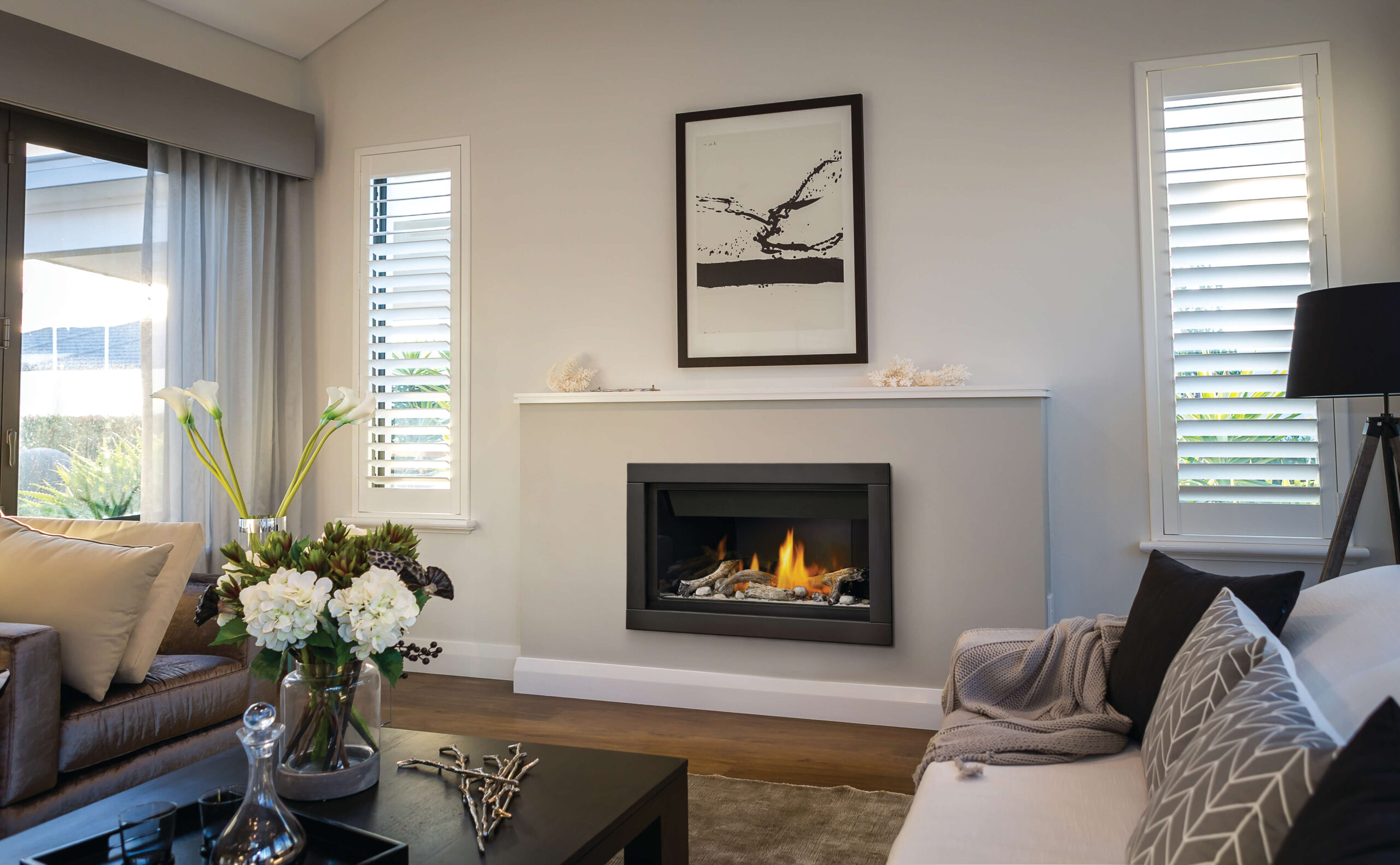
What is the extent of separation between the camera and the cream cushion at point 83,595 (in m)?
2.26

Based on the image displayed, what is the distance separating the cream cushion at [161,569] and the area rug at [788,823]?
1329 millimetres

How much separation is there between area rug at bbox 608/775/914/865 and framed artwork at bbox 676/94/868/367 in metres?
1.69

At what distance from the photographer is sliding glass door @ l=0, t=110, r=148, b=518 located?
346 centimetres

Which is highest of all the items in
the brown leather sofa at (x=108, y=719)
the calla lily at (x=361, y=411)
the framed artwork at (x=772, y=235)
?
the framed artwork at (x=772, y=235)

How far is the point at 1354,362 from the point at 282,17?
445 centimetres

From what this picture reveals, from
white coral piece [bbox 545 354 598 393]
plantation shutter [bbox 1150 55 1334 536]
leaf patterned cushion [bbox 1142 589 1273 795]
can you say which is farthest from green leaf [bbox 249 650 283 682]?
plantation shutter [bbox 1150 55 1334 536]

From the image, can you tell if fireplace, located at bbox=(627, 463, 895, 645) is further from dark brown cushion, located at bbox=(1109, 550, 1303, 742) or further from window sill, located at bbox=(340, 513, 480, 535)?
dark brown cushion, located at bbox=(1109, 550, 1303, 742)

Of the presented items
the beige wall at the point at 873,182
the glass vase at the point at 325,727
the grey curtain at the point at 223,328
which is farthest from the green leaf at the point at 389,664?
the grey curtain at the point at 223,328

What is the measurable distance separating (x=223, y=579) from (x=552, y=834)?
2.42 ft

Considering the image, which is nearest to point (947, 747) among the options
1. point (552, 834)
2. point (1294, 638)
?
point (1294, 638)

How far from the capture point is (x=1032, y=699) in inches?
84.3

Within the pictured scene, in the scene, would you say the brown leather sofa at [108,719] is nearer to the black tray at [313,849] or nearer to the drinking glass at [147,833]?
the black tray at [313,849]

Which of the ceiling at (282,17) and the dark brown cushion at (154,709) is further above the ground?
the ceiling at (282,17)

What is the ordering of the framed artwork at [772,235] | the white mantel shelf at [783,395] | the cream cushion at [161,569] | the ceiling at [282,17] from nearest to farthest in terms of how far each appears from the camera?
the cream cushion at [161,569], the white mantel shelf at [783,395], the framed artwork at [772,235], the ceiling at [282,17]
